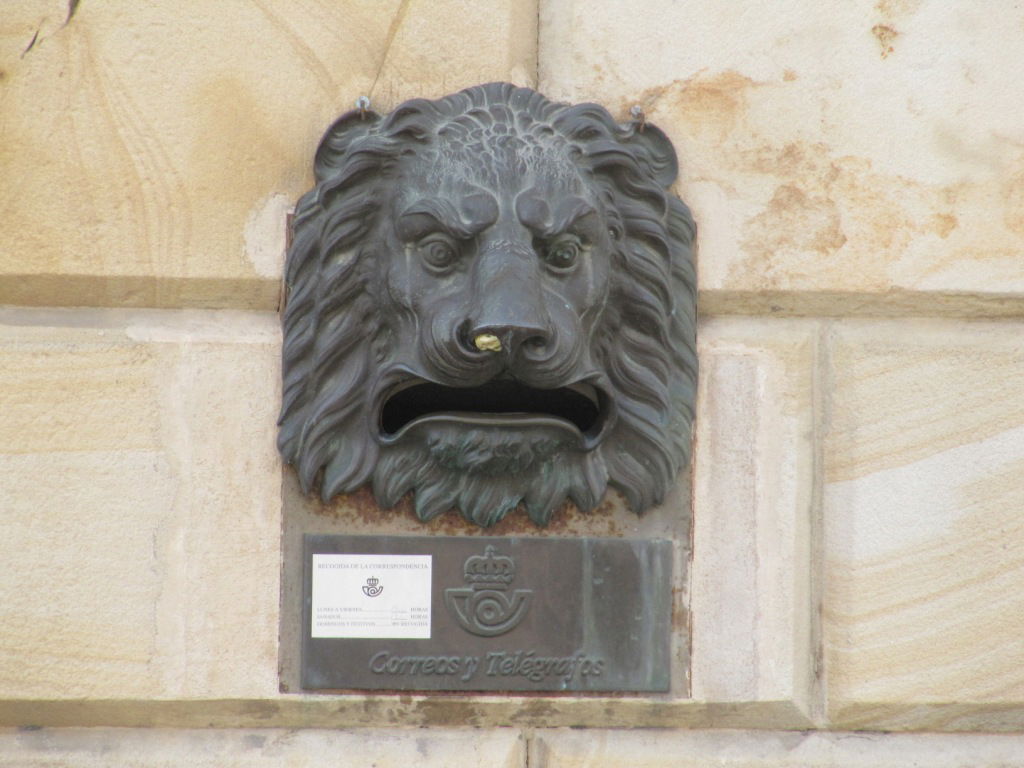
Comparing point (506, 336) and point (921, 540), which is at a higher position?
point (506, 336)

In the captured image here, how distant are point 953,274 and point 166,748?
1.10 m

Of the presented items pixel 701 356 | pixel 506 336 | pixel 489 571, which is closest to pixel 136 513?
pixel 489 571

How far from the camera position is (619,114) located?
70.2 inches

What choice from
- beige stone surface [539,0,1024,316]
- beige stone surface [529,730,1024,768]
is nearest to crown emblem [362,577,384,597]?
beige stone surface [529,730,1024,768]

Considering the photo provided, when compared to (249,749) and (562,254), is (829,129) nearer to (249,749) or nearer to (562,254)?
(562,254)

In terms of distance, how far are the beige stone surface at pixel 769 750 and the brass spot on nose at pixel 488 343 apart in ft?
1.66

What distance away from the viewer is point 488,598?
68.3 inches

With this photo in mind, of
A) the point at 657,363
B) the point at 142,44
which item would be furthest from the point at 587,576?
the point at 142,44

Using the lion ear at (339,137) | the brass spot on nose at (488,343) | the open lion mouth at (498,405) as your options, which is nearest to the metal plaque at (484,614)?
the open lion mouth at (498,405)

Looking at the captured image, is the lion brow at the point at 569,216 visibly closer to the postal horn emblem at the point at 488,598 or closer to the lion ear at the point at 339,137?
the lion ear at the point at 339,137

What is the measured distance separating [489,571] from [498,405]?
0.20 metres

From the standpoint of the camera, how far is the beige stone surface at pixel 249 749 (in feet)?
5.66

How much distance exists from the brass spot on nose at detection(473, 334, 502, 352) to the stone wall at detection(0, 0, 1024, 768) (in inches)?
12.7

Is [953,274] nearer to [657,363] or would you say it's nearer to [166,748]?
[657,363]
